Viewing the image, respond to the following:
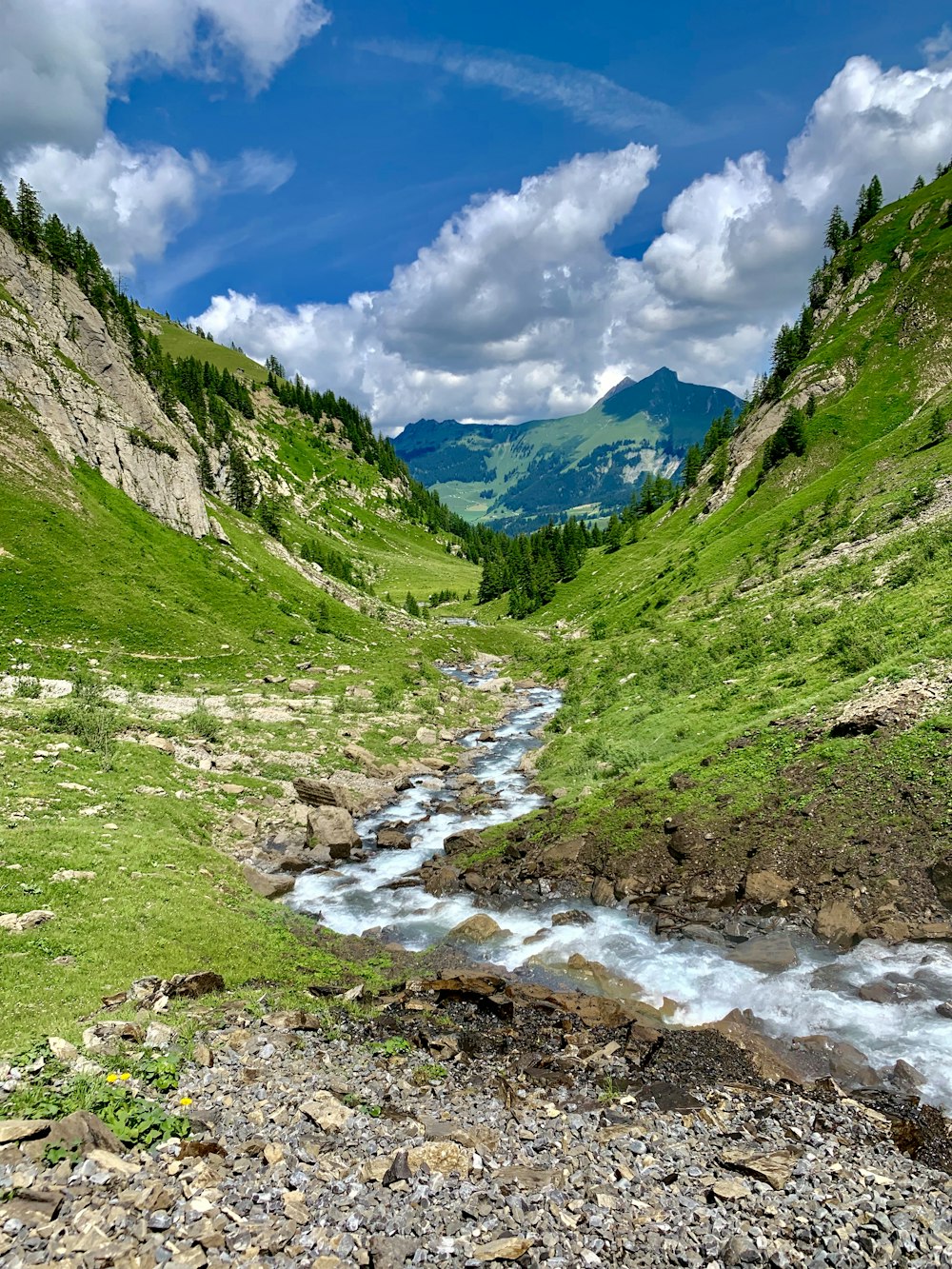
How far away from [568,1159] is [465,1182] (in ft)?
6.79

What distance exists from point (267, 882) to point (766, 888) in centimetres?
1884

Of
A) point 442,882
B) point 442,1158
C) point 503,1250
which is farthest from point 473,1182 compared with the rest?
point 442,882

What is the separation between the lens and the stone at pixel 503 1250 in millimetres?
8953

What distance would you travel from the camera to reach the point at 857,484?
220 ft

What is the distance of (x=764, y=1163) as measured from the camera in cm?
1076

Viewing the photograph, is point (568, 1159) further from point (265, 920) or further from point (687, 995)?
point (265, 920)

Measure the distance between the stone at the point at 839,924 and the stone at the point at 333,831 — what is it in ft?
63.6

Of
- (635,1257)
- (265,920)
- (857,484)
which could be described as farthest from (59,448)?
(857,484)

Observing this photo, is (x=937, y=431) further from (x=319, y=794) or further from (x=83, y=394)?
(x=83, y=394)

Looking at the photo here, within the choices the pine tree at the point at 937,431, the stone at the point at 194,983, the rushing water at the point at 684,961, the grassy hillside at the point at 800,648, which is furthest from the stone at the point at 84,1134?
the pine tree at the point at 937,431

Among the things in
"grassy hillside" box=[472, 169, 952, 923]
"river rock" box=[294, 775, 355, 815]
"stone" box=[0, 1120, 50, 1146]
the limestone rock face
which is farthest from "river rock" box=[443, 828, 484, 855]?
the limestone rock face

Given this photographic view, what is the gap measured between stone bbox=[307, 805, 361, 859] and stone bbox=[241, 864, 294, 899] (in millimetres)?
3033

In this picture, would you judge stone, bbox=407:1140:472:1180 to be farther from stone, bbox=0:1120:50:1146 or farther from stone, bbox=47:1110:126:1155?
stone, bbox=0:1120:50:1146

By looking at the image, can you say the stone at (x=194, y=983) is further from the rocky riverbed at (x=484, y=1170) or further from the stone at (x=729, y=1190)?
the stone at (x=729, y=1190)
